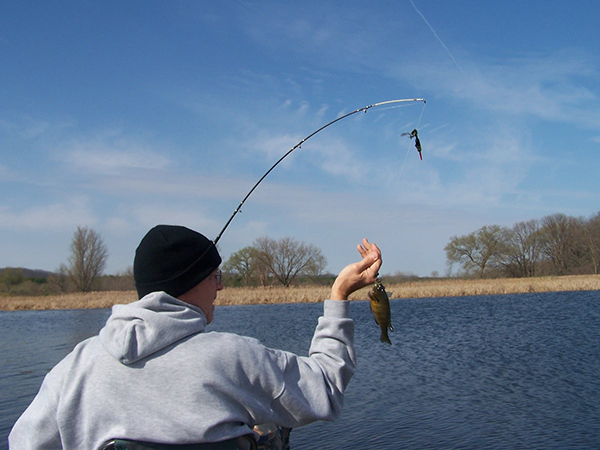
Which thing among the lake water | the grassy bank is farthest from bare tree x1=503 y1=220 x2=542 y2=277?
the lake water

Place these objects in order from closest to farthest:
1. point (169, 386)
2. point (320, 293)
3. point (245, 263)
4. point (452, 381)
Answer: point (169, 386)
point (452, 381)
point (320, 293)
point (245, 263)

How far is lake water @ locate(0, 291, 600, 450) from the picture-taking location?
7.31 metres

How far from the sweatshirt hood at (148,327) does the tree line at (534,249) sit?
57.9 meters

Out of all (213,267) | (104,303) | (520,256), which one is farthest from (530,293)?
(213,267)

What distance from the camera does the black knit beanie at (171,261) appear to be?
1.54 meters

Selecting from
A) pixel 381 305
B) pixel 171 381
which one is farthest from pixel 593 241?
pixel 171 381

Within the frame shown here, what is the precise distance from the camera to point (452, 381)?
10.5m

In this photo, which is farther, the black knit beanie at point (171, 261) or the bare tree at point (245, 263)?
the bare tree at point (245, 263)

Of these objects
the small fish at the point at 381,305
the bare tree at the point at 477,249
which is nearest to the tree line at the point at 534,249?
the bare tree at the point at 477,249

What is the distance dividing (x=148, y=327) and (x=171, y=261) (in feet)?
0.72

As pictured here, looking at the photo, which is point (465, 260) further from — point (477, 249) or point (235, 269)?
point (235, 269)

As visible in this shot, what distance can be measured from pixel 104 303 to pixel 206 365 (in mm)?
35470

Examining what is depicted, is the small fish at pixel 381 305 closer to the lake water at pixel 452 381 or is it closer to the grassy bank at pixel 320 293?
the lake water at pixel 452 381

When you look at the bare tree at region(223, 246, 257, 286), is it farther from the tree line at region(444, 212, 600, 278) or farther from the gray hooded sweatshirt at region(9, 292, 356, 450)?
the gray hooded sweatshirt at region(9, 292, 356, 450)
